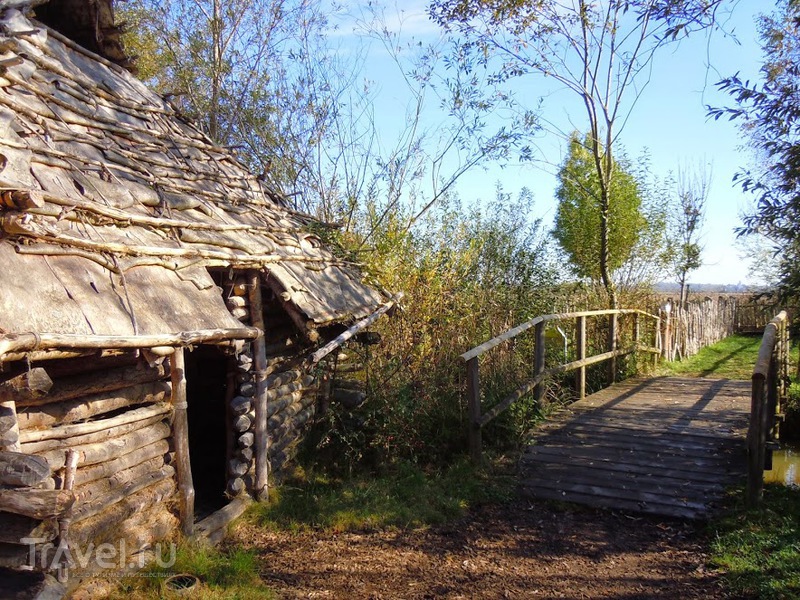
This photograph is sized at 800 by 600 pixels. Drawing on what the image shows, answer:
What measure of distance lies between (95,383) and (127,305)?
0.56 meters

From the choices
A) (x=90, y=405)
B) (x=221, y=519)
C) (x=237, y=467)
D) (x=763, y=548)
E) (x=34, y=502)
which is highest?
(x=90, y=405)

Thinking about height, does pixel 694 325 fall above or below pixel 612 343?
below

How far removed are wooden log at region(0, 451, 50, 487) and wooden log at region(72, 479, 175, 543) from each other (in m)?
0.74

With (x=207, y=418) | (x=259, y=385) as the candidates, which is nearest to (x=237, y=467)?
(x=259, y=385)

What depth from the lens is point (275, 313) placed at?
6430mm

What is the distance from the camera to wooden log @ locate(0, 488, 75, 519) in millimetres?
3082

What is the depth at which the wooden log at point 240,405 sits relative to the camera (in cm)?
570

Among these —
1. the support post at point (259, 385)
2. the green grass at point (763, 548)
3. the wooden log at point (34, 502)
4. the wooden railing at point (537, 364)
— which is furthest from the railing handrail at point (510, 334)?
the wooden log at point (34, 502)

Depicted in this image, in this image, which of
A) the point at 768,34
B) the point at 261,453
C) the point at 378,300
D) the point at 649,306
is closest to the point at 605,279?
the point at 649,306

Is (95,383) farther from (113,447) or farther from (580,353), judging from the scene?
(580,353)

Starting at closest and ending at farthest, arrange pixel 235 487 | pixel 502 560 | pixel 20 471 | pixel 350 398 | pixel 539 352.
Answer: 1. pixel 20 471
2. pixel 502 560
3. pixel 235 487
4. pixel 350 398
5. pixel 539 352

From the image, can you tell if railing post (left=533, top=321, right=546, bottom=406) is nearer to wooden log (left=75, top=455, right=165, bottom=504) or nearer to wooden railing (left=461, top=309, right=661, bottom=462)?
wooden railing (left=461, top=309, right=661, bottom=462)

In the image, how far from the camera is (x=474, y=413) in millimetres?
6680

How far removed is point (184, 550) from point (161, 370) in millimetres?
1243
